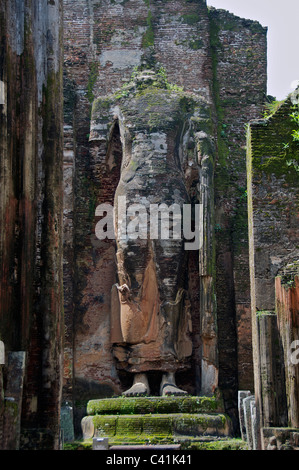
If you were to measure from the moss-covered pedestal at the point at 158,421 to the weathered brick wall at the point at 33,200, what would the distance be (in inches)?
85.5

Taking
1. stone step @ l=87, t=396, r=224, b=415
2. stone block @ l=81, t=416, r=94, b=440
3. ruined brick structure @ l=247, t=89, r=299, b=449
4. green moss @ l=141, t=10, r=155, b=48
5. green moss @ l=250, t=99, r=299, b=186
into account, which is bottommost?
stone block @ l=81, t=416, r=94, b=440

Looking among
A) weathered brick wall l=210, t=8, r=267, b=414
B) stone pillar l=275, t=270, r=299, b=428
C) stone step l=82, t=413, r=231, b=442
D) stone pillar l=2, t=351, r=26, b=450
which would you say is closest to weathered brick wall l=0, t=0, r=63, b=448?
stone pillar l=2, t=351, r=26, b=450

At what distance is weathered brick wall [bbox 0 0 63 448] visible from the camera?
8.08 m

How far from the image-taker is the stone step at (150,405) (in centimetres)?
1084

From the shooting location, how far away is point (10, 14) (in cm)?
855

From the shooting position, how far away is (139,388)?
11.4 meters

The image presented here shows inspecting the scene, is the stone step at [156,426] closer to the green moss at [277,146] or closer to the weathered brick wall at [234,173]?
the weathered brick wall at [234,173]

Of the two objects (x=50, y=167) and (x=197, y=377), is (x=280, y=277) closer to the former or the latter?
(x=50, y=167)

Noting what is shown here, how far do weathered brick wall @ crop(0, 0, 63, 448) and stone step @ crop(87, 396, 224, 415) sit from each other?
2.72 meters

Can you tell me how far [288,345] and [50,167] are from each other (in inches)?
111

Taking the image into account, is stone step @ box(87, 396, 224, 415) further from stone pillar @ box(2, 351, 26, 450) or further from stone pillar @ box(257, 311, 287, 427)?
stone pillar @ box(2, 351, 26, 450)

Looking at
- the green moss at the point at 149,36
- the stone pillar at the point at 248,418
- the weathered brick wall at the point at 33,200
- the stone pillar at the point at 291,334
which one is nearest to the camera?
the weathered brick wall at the point at 33,200

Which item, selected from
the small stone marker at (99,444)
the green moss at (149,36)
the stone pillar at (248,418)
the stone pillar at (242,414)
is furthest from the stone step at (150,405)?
the green moss at (149,36)

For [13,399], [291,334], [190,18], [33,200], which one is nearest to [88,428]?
[291,334]
